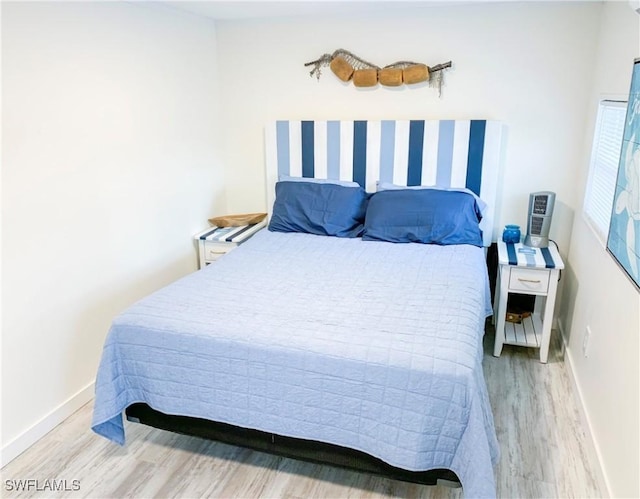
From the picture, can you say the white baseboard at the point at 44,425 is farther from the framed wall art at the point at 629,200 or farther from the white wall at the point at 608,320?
the framed wall art at the point at 629,200

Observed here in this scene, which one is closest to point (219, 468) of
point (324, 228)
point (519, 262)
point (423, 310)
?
point (423, 310)

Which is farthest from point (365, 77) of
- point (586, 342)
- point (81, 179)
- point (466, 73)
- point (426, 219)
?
point (586, 342)

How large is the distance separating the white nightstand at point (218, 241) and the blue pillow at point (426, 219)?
2.88ft

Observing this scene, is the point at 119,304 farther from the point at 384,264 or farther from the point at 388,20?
the point at 388,20

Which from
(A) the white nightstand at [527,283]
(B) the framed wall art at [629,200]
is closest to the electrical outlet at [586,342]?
(A) the white nightstand at [527,283]

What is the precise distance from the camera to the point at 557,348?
10.2 feet

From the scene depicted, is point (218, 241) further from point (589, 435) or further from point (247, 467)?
point (589, 435)

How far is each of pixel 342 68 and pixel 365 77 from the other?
0.57 ft

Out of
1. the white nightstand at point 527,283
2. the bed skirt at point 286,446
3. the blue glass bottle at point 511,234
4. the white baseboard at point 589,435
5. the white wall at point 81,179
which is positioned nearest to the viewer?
the bed skirt at point 286,446

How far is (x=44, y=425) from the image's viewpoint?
2322mm

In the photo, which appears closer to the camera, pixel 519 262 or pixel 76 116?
pixel 76 116

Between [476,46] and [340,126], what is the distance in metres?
1.00

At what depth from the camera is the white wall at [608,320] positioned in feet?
5.56

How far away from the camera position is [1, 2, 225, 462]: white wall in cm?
212
